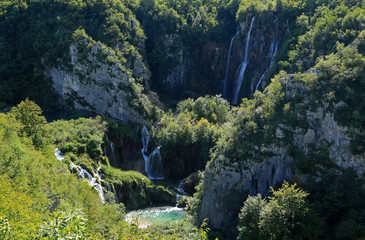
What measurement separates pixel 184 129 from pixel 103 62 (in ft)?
61.9

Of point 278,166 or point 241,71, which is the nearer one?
point 278,166

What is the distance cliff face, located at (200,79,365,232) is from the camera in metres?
31.3

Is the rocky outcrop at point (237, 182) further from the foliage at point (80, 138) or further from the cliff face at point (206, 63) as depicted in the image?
the cliff face at point (206, 63)

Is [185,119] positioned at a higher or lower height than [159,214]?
higher

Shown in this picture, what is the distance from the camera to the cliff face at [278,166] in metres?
31.3

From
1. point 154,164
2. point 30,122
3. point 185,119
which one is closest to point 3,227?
point 30,122

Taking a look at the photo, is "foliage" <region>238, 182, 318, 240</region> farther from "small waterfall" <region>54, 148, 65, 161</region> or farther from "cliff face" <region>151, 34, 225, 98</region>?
"cliff face" <region>151, 34, 225, 98</region>

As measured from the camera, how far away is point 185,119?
2058 inches

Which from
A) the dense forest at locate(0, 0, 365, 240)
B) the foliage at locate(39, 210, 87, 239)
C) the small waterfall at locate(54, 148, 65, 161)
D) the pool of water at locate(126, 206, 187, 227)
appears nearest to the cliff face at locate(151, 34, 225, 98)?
the dense forest at locate(0, 0, 365, 240)

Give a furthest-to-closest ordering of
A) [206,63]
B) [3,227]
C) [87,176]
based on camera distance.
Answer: [206,63] → [87,176] → [3,227]

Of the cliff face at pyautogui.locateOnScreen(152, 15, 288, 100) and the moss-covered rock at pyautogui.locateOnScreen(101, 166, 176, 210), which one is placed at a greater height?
the cliff face at pyautogui.locateOnScreen(152, 15, 288, 100)

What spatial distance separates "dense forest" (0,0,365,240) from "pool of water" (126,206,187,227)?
55.3 inches

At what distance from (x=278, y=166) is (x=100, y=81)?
3529 centimetres

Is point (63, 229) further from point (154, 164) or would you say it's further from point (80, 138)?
point (154, 164)
